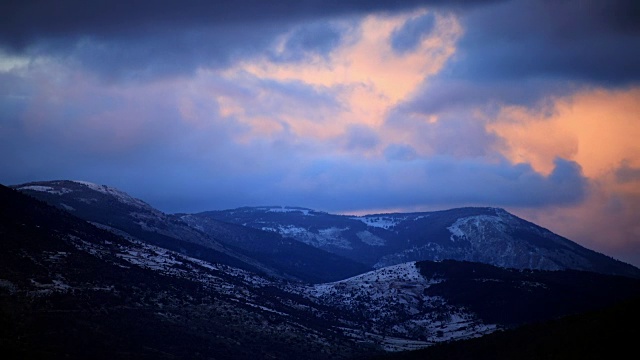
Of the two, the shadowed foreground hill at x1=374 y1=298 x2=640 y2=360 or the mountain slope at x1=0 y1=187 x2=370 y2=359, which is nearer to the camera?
the shadowed foreground hill at x1=374 y1=298 x2=640 y2=360

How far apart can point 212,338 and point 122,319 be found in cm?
2345

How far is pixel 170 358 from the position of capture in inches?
6088

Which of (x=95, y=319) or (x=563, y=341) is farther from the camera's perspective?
(x=95, y=319)

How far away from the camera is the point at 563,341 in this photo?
117438mm

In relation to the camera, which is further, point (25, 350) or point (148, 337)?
point (148, 337)

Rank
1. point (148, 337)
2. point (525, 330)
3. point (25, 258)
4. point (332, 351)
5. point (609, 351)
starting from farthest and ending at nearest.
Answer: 1. point (332, 351)
2. point (25, 258)
3. point (148, 337)
4. point (525, 330)
5. point (609, 351)

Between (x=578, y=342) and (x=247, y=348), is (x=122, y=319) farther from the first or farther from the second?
(x=578, y=342)

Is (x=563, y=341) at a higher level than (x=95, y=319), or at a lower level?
higher

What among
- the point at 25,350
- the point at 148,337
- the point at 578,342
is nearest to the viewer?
the point at 578,342

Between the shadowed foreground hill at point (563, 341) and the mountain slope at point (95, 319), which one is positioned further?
the mountain slope at point (95, 319)

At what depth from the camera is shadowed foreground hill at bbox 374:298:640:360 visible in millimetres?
105500

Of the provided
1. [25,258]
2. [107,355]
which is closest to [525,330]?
[107,355]

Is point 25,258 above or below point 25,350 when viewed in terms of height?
above

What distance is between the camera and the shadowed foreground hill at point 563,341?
106m
